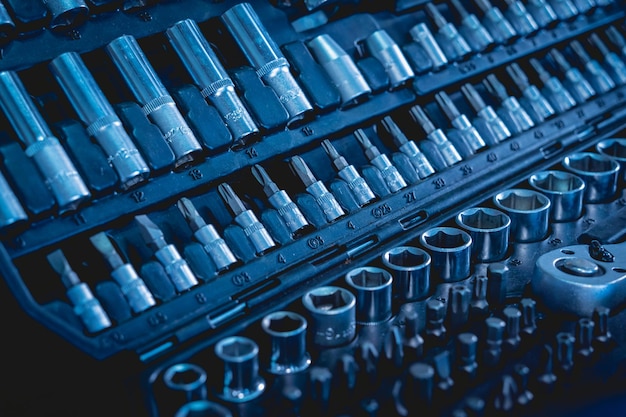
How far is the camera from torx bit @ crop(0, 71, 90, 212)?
3.96 feet

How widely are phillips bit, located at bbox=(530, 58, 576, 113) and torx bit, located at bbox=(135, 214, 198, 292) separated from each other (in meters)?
1.01

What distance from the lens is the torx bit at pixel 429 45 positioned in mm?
1672

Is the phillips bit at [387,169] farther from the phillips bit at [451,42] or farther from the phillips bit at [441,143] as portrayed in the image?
the phillips bit at [451,42]

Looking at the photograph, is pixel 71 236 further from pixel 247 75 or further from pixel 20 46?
pixel 247 75

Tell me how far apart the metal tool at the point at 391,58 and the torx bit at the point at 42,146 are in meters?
0.67

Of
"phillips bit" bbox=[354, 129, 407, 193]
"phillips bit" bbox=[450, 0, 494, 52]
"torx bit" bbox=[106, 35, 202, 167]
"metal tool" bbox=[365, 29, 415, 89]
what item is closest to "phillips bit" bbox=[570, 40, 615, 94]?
"phillips bit" bbox=[450, 0, 494, 52]

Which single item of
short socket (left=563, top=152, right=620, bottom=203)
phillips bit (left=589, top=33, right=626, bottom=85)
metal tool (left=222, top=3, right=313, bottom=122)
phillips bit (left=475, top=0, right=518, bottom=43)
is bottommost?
short socket (left=563, top=152, right=620, bottom=203)

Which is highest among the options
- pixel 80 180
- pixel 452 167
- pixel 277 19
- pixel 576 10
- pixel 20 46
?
pixel 20 46

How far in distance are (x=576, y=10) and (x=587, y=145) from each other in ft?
1.26

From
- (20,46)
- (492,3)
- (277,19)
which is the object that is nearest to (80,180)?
(20,46)

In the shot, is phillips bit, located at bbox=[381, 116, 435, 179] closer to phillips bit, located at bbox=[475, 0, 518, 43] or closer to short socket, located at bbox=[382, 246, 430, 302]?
short socket, located at bbox=[382, 246, 430, 302]

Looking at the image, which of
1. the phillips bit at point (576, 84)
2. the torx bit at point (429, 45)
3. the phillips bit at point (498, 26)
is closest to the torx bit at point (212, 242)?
the torx bit at point (429, 45)

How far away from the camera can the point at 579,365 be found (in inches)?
46.4

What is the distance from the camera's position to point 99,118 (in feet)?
4.20
